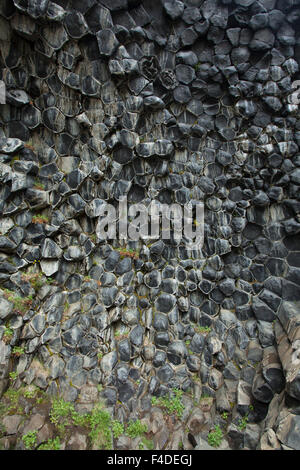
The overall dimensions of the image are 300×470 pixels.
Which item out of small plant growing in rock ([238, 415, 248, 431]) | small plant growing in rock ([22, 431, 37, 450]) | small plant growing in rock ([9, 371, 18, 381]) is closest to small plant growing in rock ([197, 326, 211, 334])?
small plant growing in rock ([238, 415, 248, 431])

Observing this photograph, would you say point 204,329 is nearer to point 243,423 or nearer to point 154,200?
point 243,423

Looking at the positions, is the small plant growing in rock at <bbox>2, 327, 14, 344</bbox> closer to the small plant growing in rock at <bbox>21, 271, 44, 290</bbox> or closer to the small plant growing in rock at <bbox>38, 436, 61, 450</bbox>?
the small plant growing in rock at <bbox>21, 271, 44, 290</bbox>

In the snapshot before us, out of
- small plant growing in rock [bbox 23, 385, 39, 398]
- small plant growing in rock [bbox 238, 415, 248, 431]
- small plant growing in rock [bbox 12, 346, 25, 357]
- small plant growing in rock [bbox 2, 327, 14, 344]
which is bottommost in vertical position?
small plant growing in rock [bbox 238, 415, 248, 431]

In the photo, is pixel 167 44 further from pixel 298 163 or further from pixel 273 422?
pixel 273 422

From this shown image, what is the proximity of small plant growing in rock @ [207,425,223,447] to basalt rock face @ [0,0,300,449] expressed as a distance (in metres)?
0.12

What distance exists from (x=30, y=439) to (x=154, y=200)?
13.4 feet

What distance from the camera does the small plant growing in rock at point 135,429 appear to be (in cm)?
414

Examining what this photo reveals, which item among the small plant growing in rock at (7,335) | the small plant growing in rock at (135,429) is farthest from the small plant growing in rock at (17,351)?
the small plant growing in rock at (135,429)

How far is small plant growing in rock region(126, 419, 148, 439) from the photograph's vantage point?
414cm

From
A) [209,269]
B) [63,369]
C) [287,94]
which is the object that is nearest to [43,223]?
[63,369]

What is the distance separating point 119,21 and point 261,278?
5063 mm

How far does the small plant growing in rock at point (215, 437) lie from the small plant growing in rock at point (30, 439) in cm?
260

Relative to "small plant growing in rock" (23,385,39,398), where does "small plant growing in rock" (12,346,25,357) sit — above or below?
above

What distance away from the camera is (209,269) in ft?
16.4
